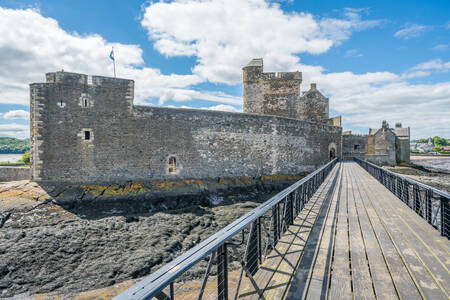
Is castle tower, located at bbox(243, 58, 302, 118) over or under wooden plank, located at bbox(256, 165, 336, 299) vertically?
over

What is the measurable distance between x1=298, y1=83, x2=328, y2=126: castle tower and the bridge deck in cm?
1843

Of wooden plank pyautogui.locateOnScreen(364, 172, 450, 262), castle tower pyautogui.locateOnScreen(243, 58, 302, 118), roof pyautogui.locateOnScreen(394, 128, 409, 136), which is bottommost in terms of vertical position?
wooden plank pyautogui.locateOnScreen(364, 172, 450, 262)

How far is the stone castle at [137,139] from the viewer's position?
11.5 meters

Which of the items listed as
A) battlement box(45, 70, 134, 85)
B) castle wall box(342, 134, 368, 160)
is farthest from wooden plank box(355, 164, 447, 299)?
castle wall box(342, 134, 368, 160)

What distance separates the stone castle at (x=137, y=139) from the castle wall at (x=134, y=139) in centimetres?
4

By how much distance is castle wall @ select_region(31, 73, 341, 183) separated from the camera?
11586mm

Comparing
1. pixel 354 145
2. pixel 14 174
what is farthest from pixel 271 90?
pixel 14 174

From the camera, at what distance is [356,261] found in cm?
285

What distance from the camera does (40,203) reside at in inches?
395

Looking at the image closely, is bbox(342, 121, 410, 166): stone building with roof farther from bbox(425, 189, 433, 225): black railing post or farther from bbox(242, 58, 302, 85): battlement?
bbox(425, 189, 433, 225): black railing post

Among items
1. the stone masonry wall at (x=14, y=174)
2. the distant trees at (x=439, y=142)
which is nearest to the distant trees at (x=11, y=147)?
the stone masonry wall at (x=14, y=174)

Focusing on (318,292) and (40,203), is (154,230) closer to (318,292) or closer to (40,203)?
(40,203)

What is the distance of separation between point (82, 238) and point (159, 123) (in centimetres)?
710

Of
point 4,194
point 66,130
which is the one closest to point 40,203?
point 4,194
